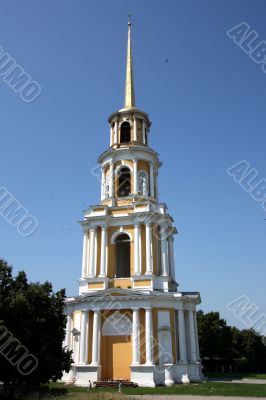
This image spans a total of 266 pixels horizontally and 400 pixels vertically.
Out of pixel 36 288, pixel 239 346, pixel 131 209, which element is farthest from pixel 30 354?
pixel 239 346

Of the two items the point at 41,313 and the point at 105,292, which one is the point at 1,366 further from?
the point at 105,292

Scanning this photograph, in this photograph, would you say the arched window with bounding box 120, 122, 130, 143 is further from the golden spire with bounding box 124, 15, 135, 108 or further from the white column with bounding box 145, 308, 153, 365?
the white column with bounding box 145, 308, 153, 365

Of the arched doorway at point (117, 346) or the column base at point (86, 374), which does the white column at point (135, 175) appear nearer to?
the arched doorway at point (117, 346)

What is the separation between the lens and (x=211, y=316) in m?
46.9

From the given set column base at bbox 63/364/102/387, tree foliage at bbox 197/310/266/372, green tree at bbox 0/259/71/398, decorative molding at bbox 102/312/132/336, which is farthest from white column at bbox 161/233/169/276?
tree foliage at bbox 197/310/266/372

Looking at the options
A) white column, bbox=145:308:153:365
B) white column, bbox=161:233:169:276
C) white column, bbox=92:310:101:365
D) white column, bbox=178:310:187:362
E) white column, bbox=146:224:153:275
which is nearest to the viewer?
white column, bbox=145:308:153:365

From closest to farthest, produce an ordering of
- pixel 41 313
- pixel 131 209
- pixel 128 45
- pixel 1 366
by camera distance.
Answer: pixel 1 366
pixel 41 313
pixel 131 209
pixel 128 45

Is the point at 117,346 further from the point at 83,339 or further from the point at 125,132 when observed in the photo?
the point at 125,132

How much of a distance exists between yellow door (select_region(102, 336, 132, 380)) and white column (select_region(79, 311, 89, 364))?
114 centimetres

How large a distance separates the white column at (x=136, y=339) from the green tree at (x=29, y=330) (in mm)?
7480

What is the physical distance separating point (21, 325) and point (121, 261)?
51.0 feet

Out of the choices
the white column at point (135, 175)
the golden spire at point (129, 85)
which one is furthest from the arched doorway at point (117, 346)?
the golden spire at point (129, 85)

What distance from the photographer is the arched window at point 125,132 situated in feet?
106

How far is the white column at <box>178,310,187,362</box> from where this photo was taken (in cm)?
2442
